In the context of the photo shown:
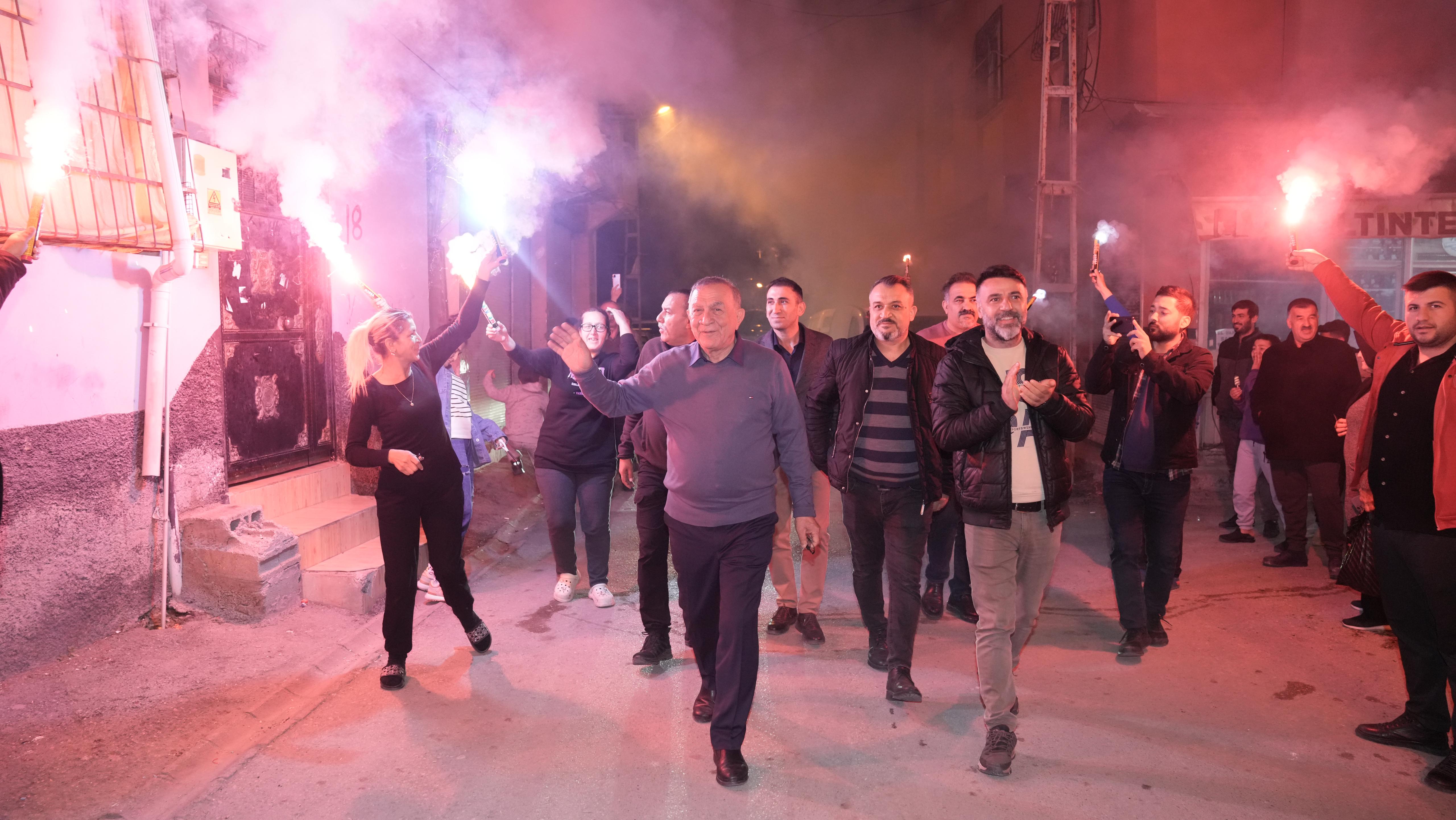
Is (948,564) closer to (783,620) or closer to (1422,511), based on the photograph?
(783,620)

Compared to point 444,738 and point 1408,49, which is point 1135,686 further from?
point 1408,49

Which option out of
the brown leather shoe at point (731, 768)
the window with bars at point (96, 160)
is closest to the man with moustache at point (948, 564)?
the brown leather shoe at point (731, 768)

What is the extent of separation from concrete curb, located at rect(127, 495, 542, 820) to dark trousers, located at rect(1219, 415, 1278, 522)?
693 cm

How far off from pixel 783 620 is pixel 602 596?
131 centimetres

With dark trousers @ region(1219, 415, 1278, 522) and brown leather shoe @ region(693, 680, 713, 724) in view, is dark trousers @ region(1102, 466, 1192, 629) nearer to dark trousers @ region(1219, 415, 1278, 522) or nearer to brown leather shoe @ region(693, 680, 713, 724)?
brown leather shoe @ region(693, 680, 713, 724)

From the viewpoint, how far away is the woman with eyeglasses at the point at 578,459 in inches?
226

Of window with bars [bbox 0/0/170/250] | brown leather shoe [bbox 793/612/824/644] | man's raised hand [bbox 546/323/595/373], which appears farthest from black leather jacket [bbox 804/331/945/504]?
window with bars [bbox 0/0/170/250]

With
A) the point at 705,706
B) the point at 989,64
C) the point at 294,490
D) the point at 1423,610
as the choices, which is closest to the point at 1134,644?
the point at 1423,610

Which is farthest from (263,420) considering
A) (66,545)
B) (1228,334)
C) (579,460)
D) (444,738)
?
(1228,334)

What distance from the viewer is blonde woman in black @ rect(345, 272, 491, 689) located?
4.48 m

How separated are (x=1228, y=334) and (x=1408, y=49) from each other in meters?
4.05

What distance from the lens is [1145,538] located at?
5.21 m

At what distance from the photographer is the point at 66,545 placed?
4.73 meters

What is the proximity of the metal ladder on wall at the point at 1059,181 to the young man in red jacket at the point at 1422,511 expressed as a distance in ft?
25.3
